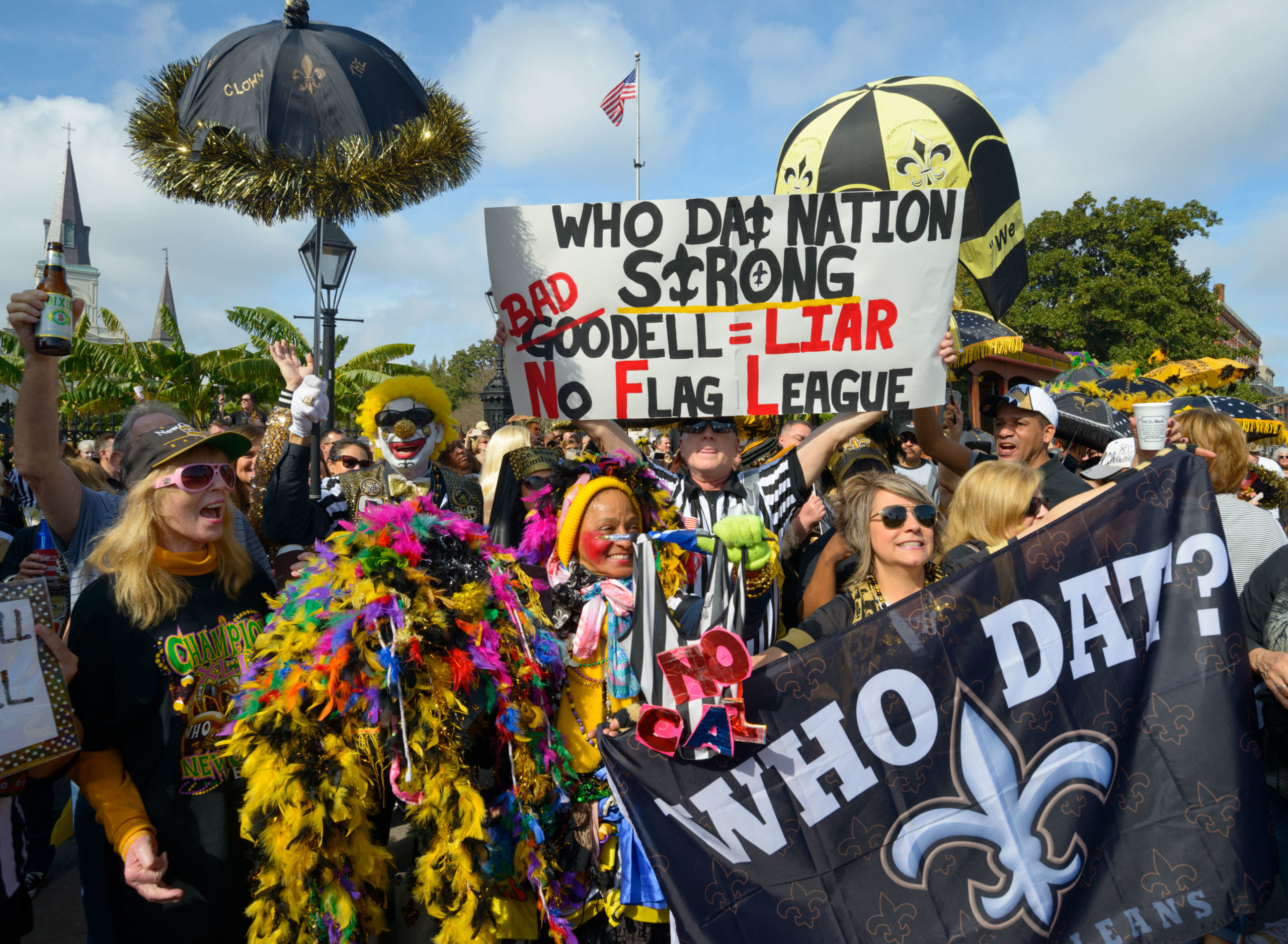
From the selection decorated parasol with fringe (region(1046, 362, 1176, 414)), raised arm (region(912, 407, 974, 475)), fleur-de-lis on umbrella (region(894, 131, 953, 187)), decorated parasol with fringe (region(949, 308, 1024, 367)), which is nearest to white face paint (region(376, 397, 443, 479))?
raised arm (region(912, 407, 974, 475))

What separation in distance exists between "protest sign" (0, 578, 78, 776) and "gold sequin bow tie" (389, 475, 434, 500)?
183cm

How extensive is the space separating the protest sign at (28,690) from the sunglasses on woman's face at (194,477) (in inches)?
18.2

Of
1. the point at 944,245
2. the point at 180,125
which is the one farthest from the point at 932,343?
the point at 180,125

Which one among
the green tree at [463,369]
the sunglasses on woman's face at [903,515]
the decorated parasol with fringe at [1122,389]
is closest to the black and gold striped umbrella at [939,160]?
the decorated parasol with fringe at [1122,389]

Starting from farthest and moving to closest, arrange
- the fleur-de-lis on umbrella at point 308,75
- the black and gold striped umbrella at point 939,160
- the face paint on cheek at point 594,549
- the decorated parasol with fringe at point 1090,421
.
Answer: the fleur-de-lis on umbrella at point 308,75
the black and gold striped umbrella at point 939,160
the decorated parasol with fringe at point 1090,421
the face paint on cheek at point 594,549

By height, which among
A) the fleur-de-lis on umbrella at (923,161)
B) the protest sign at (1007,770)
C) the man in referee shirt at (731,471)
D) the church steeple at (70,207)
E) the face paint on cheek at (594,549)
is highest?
the church steeple at (70,207)

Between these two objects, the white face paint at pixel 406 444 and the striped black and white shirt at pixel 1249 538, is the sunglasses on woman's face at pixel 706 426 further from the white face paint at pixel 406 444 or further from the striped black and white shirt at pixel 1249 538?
the striped black and white shirt at pixel 1249 538

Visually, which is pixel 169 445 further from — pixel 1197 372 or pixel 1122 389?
pixel 1197 372

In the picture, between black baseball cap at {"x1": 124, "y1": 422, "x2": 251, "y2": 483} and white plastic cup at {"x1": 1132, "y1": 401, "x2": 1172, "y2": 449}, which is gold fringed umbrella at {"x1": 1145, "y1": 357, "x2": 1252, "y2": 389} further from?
black baseball cap at {"x1": 124, "y1": 422, "x2": 251, "y2": 483}

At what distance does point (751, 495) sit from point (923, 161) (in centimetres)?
322

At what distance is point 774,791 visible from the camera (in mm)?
2312

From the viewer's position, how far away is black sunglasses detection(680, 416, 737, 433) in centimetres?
352

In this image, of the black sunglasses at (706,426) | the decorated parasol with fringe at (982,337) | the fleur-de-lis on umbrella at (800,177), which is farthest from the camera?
the decorated parasol with fringe at (982,337)

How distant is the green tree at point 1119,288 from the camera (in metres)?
26.3
